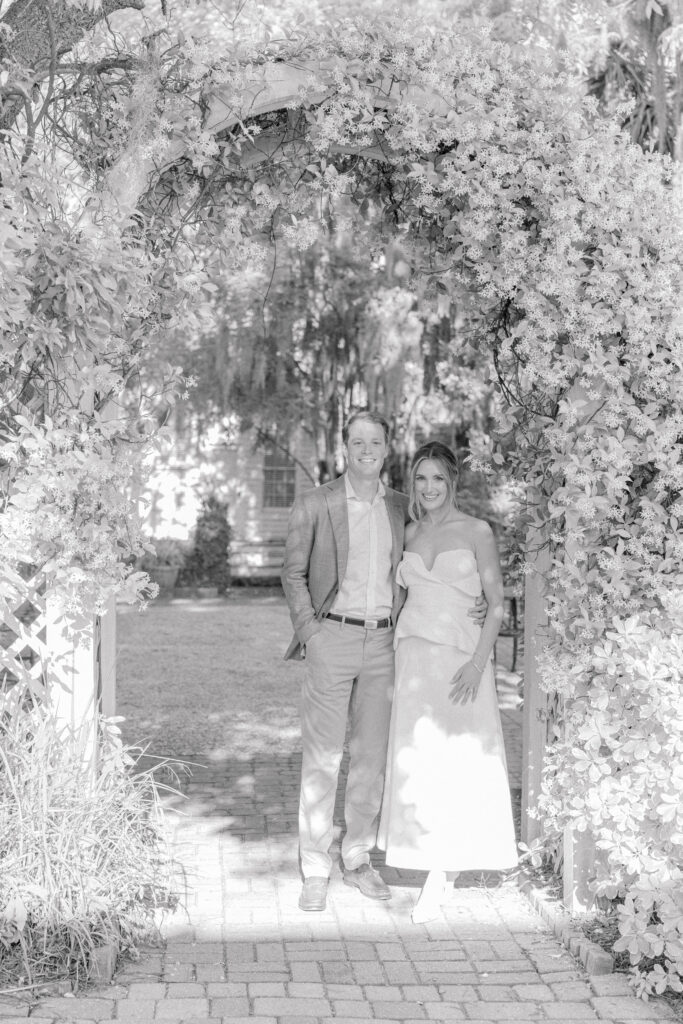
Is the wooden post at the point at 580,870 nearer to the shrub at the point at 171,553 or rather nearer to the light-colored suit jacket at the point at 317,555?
the light-colored suit jacket at the point at 317,555

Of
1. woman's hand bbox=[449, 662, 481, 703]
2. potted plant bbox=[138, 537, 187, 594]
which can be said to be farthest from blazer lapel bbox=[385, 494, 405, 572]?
potted plant bbox=[138, 537, 187, 594]

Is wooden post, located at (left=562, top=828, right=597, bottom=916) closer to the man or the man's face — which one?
the man

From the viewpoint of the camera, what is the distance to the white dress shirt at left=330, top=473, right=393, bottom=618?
4766 mm

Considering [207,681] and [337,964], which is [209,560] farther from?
[337,964]

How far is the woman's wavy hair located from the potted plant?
46.2ft

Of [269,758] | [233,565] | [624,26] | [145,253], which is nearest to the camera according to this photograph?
[145,253]

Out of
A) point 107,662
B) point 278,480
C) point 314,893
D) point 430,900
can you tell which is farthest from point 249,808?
point 278,480

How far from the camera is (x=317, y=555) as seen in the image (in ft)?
15.6

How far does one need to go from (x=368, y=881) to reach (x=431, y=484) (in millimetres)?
1774

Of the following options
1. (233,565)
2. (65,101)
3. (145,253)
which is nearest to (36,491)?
(145,253)

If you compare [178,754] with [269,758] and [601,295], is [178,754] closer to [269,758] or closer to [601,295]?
[269,758]

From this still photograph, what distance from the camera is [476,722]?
4680 mm

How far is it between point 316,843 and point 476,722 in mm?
863

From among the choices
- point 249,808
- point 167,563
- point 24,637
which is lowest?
point 249,808
